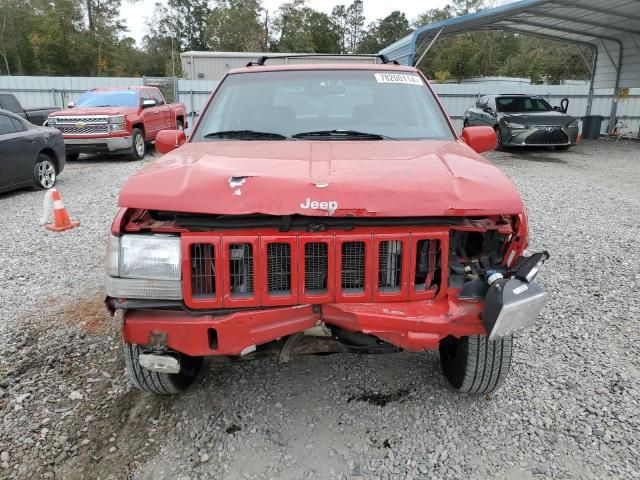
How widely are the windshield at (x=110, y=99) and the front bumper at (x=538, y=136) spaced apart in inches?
401

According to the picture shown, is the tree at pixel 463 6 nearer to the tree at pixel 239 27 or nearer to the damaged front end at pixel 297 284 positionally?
the tree at pixel 239 27

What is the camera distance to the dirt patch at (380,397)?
3029mm

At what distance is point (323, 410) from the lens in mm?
2967

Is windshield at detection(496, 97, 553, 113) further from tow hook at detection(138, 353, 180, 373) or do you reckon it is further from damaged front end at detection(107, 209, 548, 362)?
tow hook at detection(138, 353, 180, 373)

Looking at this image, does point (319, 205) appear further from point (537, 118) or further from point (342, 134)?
point (537, 118)

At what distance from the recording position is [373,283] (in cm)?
234

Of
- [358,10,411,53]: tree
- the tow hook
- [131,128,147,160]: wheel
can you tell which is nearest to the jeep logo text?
the tow hook

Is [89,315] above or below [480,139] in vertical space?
below

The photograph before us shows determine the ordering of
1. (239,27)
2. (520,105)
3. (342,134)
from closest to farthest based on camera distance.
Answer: (342,134) < (520,105) < (239,27)

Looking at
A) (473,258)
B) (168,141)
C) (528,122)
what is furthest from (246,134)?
(528,122)

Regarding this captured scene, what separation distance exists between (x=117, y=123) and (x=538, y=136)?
11253mm

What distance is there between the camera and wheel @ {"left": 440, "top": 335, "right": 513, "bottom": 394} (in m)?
2.73

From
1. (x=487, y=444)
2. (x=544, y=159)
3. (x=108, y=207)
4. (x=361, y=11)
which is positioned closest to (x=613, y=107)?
(x=544, y=159)

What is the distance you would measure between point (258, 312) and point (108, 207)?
21.5ft
